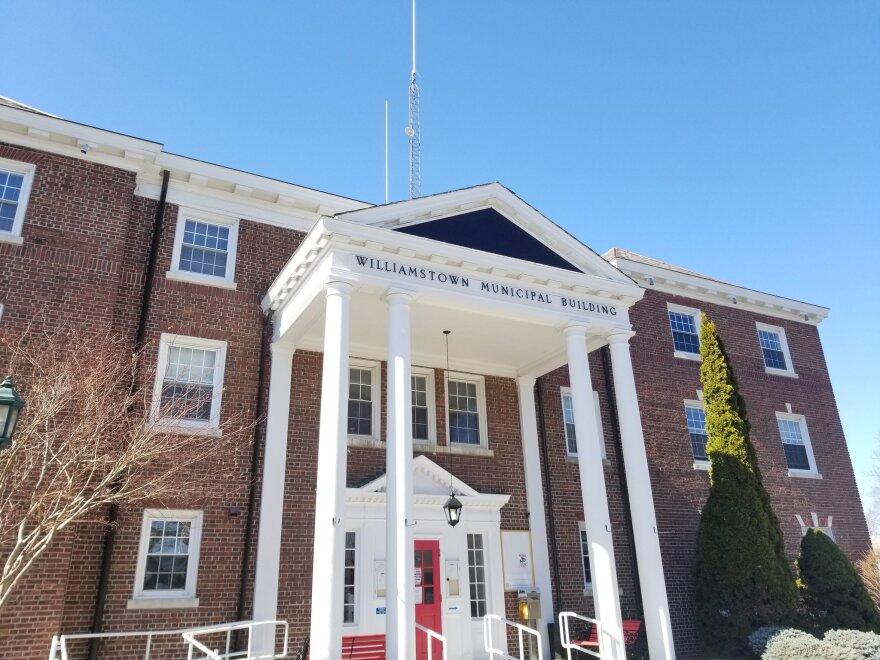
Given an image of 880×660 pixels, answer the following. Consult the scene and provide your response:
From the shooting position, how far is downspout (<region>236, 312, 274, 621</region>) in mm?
11875

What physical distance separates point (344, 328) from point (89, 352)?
14.7ft

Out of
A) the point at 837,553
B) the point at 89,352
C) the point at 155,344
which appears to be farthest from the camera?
the point at 837,553

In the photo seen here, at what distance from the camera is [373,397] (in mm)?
14680

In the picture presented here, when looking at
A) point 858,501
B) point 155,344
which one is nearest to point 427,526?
point 155,344

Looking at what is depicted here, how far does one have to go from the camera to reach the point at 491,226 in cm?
1320

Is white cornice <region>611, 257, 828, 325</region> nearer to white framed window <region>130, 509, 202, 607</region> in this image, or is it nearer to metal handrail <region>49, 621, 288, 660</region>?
white framed window <region>130, 509, 202, 607</region>

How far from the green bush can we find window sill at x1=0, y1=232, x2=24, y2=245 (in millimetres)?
16693

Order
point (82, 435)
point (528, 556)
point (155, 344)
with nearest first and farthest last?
point (82, 435), point (155, 344), point (528, 556)

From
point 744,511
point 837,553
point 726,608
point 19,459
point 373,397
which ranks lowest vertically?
point 726,608

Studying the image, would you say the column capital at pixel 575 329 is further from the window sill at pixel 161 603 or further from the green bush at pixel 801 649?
the window sill at pixel 161 603

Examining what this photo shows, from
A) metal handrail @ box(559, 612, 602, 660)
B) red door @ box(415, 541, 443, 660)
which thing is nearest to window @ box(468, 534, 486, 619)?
red door @ box(415, 541, 443, 660)

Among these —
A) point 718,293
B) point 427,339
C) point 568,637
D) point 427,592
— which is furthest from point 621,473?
point 718,293

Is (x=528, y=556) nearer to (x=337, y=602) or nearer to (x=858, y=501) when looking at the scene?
(x=337, y=602)

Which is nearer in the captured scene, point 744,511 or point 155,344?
point 155,344
